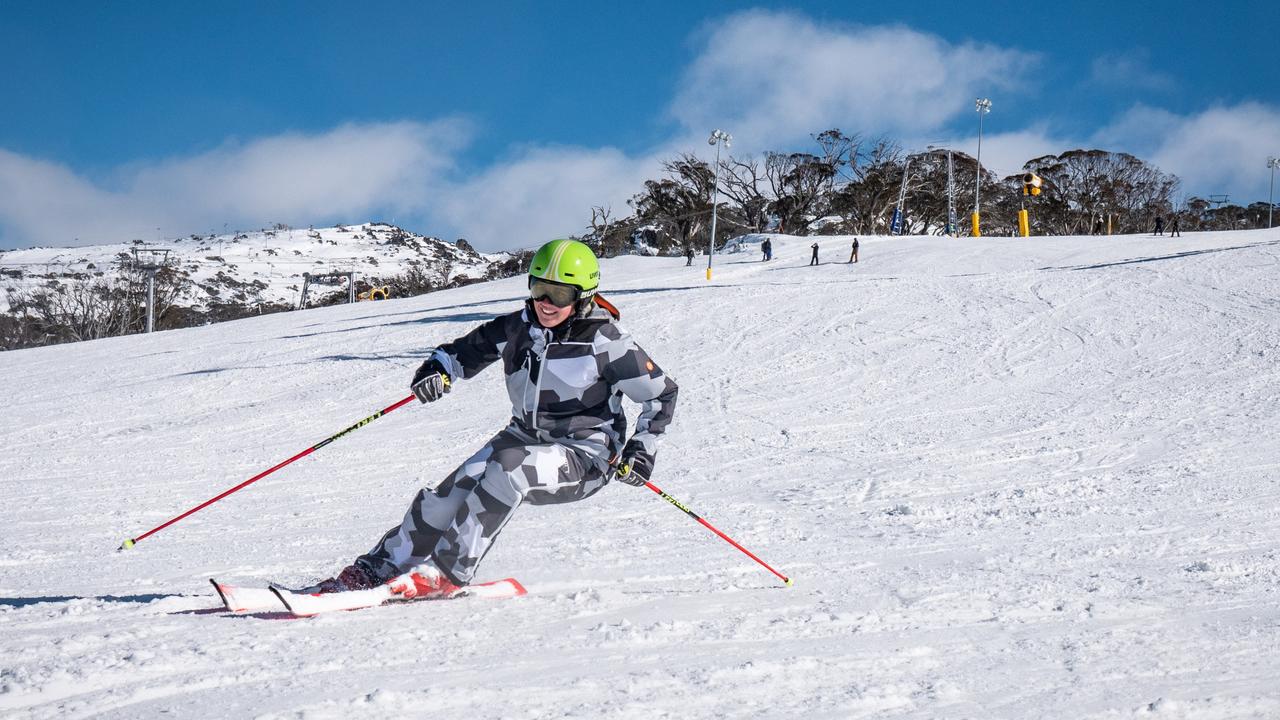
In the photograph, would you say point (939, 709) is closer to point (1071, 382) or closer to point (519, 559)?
point (519, 559)

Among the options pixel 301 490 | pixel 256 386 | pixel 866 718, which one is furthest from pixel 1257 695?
pixel 256 386

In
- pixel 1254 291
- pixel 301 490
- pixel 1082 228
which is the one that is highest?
pixel 1082 228

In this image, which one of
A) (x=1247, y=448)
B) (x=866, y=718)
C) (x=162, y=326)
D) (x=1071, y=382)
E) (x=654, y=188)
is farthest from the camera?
(x=654, y=188)

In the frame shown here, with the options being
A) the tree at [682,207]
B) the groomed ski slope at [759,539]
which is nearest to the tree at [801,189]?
the tree at [682,207]

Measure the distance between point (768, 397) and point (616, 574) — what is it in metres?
6.76

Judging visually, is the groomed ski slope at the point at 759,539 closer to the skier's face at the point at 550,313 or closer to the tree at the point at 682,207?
the skier's face at the point at 550,313

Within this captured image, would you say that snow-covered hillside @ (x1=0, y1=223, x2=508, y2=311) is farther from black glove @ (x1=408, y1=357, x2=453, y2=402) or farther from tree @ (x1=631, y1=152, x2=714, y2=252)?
black glove @ (x1=408, y1=357, x2=453, y2=402)

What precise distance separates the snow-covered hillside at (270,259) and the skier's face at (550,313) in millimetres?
69580

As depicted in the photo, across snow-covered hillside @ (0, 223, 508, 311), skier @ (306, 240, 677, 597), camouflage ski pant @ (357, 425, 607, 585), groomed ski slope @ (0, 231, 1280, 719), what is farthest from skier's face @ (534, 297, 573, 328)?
snow-covered hillside @ (0, 223, 508, 311)

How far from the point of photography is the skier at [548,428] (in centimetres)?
341

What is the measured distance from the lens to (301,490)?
6.77 m

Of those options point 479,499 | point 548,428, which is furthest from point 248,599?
point 548,428

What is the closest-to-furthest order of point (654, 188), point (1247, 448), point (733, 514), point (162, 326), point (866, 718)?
point (866, 718) < point (733, 514) < point (1247, 448) < point (162, 326) < point (654, 188)

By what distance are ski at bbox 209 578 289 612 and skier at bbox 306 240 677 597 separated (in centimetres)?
19
